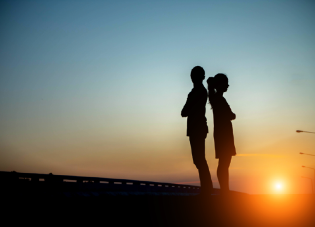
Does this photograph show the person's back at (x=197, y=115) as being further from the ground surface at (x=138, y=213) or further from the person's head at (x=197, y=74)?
the ground surface at (x=138, y=213)

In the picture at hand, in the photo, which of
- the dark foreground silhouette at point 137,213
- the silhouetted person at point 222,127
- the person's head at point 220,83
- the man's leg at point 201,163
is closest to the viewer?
the dark foreground silhouette at point 137,213

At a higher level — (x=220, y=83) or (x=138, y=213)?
(x=220, y=83)

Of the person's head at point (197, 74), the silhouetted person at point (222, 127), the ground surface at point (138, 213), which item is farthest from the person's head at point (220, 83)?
the ground surface at point (138, 213)

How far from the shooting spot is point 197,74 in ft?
27.6

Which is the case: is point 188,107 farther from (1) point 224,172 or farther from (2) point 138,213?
(2) point 138,213

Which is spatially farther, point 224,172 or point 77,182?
point 77,182

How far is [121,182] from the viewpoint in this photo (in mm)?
22906

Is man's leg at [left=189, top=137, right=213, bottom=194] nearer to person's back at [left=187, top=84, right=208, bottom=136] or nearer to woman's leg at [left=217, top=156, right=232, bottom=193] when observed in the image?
person's back at [left=187, top=84, right=208, bottom=136]

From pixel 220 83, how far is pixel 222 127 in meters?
1.14

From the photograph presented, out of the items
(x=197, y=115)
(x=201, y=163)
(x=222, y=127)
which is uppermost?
(x=197, y=115)

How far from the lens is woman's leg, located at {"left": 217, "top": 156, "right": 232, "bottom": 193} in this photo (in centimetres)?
851

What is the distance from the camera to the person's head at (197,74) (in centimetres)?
841

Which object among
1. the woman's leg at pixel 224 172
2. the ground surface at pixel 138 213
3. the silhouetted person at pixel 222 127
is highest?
the silhouetted person at pixel 222 127

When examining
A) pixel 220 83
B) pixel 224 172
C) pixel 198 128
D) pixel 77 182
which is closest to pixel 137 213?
pixel 198 128
